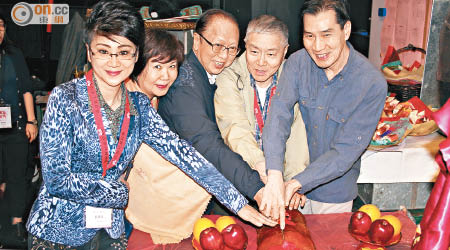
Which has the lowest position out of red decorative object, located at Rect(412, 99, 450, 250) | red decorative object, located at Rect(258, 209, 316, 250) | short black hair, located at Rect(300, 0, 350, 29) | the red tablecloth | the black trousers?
the black trousers

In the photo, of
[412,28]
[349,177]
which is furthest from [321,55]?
[412,28]

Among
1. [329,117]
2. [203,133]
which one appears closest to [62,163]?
[203,133]

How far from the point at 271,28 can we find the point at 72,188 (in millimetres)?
1308

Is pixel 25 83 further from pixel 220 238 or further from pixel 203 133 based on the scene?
pixel 220 238

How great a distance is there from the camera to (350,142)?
2.30m

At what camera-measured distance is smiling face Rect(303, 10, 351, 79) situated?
2213 mm

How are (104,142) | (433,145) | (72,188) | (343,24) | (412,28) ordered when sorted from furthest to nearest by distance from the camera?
1. (412,28)
2. (433,145)
3. (343,24)
4. (104,142)
5. (72,188)

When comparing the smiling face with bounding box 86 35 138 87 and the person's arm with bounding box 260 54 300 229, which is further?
the person's arm with bounding box 260 54 300 229

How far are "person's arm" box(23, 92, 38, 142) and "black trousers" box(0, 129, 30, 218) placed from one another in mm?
39

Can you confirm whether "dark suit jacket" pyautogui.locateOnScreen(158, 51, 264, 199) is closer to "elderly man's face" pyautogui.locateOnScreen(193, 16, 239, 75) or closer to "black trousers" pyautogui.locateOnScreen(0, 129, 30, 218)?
"elderly man's face" pyautogui.locateOnScreen(193, 16, 239, 75)

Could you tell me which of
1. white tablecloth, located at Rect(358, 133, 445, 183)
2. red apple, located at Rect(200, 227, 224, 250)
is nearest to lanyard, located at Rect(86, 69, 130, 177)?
red apple, located at Rect(200, 227, 224, 250)

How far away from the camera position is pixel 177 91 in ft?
7.98

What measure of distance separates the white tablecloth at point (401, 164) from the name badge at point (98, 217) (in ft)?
6.80

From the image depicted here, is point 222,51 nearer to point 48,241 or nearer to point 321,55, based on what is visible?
point 321,55
